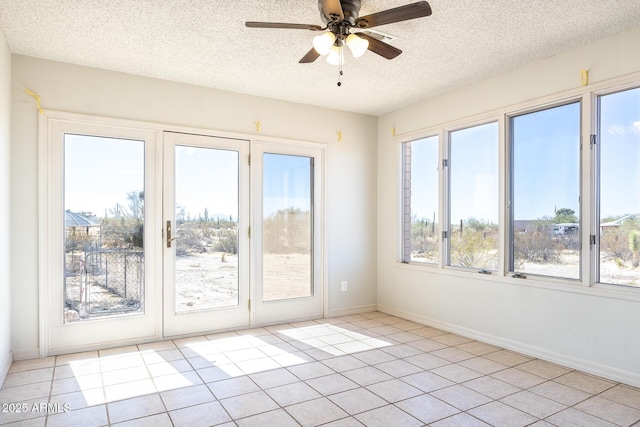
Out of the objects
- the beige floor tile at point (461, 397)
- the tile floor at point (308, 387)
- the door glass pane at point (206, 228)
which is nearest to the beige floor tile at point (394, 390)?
the tile floor at point (308, 387)

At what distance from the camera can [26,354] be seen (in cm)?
339

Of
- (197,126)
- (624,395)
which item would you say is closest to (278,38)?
(197,126)

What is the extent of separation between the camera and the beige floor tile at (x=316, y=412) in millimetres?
2416

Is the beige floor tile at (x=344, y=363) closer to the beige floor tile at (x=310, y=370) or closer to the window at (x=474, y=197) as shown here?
the beige floor tile at (x=310, y=370)

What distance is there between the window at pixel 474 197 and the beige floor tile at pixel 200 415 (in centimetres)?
282

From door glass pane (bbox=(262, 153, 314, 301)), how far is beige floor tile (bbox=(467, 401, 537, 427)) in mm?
2585

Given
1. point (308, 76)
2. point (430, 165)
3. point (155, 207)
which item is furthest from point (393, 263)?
point (155, 207)

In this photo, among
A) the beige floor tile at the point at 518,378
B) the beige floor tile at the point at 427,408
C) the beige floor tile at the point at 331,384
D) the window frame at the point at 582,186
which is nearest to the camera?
the beige floor tile at the point at 427,408

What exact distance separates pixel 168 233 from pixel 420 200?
112 inches

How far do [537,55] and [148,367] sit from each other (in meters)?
4.13

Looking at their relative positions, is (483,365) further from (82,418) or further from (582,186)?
(82,418)

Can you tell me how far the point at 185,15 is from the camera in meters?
2.77

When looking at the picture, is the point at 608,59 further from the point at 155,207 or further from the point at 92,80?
the point at 92,80

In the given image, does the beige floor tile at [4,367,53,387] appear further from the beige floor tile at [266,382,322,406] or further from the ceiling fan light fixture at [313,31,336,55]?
the ceiling fan light fixture at [313,31,336,55]
